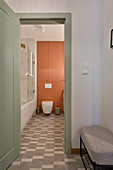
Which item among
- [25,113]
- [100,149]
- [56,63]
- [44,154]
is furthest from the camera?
[56,63]

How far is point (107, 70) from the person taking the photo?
7.29 ft

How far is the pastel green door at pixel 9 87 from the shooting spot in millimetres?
1856

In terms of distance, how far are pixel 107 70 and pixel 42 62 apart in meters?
3.97

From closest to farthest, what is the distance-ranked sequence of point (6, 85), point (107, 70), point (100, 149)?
1. point (100, 149)
2. point (6, 85)
3. point (107, 70)

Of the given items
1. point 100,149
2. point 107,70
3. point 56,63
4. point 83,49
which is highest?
point 56,63

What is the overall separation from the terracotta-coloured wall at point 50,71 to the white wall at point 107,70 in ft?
11.8

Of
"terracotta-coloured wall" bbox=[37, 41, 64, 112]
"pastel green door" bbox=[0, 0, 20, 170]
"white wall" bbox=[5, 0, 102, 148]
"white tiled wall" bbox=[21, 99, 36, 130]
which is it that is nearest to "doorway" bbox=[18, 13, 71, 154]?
"white wall" bbox=[5, 0, 102, 148]

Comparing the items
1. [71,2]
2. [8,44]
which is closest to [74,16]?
[71,2]

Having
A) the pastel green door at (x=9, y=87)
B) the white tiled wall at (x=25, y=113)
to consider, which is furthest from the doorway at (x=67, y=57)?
the white tiled wall at (x=25, y=113)

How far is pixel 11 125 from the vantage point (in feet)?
6.94

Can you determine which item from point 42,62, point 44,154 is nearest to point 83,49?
point 44,154

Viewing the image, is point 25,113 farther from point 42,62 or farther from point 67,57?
point 42,62

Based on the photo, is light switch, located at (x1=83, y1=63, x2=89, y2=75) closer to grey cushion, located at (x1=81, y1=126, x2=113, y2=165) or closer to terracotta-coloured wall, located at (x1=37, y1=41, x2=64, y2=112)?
grey cushion, located at (x1=81, y1=126, x2=113, y2=165)

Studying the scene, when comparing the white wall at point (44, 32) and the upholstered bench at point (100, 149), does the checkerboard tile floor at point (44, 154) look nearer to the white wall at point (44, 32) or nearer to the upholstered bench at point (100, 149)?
the upholstered bench at point (100, 149)
